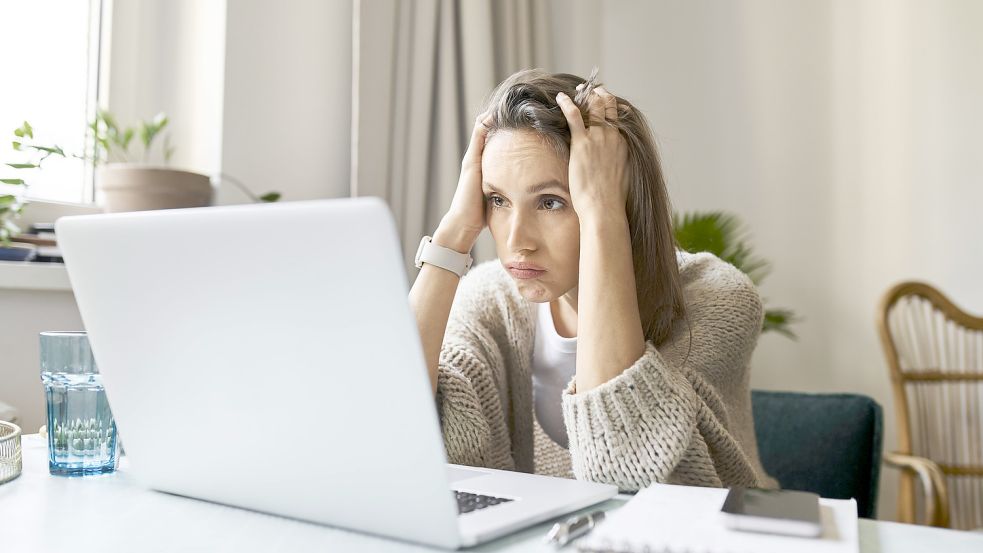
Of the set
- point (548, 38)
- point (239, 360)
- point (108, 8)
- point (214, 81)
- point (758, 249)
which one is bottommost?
point (239, 360)

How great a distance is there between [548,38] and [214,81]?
1.15 meters

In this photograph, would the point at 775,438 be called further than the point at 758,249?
No

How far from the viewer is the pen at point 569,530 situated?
1.85 ft

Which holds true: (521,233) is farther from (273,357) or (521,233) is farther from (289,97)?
(289,97)

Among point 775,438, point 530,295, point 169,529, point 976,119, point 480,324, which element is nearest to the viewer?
point 169,529

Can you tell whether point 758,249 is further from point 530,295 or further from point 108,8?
point 108,8

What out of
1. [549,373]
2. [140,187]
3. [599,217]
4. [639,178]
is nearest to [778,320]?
[549,373]

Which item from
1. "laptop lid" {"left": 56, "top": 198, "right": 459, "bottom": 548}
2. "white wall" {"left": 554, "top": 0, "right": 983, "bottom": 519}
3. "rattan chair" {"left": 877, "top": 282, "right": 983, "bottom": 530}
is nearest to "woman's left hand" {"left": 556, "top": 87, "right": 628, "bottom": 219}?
"laptop lid" {"left": 56, "top": 198, "right": 459, "bottom": 548}

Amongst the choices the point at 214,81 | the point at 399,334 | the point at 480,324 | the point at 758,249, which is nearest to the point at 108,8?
the point at 214,81

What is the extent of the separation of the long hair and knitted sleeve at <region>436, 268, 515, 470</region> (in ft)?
0.79

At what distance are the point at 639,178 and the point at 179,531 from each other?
0.79 meters

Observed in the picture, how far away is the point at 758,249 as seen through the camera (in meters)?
2.60

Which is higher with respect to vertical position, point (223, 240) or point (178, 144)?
point (178, 144)

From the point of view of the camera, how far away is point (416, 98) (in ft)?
6.91
